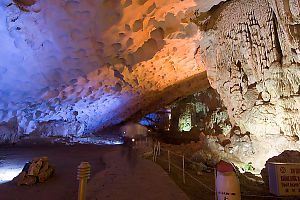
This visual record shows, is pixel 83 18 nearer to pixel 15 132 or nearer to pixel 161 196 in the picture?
pixel 161 196

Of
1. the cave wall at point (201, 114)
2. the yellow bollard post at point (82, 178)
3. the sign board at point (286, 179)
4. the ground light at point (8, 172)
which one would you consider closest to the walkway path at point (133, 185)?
the yellow bollard post at point (82, 178)

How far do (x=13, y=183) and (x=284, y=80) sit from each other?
26.0 ft

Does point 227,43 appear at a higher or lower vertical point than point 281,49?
higher

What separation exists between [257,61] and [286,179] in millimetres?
4678

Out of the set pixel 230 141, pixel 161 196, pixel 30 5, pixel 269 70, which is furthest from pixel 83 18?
pixel 230 141

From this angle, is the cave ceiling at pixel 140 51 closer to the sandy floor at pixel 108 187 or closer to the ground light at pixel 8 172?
the ground light at pixel 8 172

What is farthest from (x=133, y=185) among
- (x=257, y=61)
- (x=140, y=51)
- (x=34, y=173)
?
(x=140, y=51)

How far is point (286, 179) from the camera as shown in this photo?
3.15 metres

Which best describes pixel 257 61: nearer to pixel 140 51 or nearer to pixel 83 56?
pixel 140 51

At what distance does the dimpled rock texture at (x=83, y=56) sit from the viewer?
5.67 m

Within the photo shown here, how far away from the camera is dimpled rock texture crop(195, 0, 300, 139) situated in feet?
17.9

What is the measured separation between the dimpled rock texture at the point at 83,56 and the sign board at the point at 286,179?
5.84 meters

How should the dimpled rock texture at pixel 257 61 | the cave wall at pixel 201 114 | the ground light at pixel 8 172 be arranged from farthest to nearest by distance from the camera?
the cave wall at pixel 201 114, the dimpled rock texture at pixel 257 61, the ground light at pixel 8 172

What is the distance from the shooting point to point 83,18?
589 cm
